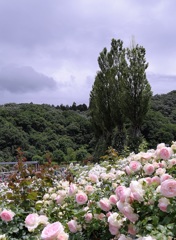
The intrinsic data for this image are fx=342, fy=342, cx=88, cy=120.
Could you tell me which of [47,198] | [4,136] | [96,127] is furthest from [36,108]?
[47,198]

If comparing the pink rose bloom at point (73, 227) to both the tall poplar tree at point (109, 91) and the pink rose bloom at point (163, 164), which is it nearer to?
the pink rose bloom at point (163, 164)

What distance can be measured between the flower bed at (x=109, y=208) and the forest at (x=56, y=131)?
531 inches

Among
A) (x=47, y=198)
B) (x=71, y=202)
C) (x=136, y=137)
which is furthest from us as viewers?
(x=136, y=137)

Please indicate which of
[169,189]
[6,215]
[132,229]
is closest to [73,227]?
[132,229]

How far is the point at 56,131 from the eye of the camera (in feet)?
76.5

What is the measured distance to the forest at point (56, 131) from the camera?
17641mm

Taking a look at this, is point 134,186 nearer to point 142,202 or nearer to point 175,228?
point 142,202

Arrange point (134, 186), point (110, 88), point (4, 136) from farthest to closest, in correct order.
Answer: point (4, 136) < point (110, 88) < point (134, 186)

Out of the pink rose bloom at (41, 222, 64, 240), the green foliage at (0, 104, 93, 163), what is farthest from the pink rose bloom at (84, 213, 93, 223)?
the green foliage at (0, 104, 93, 163)

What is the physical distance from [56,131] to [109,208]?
21501 millimetres

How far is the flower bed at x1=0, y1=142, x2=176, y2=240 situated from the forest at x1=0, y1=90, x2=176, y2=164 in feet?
44.3

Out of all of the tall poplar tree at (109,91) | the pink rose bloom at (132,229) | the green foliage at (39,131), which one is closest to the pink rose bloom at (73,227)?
the pink rose bloom at (132,229)

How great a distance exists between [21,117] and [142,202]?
21.4 meters

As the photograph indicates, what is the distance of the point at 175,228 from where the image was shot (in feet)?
5.01
